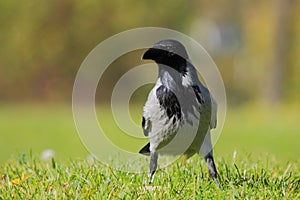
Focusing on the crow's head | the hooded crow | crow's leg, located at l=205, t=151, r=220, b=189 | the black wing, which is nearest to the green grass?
crow's leg, located at l=205, t=151, r=220, b=189

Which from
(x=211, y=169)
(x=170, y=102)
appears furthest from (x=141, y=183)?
(x=170, y=102)

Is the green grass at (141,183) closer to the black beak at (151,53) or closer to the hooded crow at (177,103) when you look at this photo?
the hooded crow at (177,103)

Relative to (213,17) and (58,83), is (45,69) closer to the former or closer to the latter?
(58,83)

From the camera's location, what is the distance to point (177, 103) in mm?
4348

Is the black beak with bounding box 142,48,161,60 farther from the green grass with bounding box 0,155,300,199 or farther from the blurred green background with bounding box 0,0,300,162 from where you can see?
the blurred green background with bounding box 0,0,300,162

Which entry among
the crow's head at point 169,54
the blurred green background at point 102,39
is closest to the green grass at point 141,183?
the crow's head at point 169,54

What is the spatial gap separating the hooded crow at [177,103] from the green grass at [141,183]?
0.24 m

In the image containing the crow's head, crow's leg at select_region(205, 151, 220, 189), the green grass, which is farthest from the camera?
crow's leg at select_region(205, 151, 220, 189)

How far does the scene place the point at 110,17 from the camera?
33.3m

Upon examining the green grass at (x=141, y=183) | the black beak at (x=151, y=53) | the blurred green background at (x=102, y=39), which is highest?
the blurred green background at (x=102, y=39)

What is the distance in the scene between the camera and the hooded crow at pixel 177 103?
4301 mm

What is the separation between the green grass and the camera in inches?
163

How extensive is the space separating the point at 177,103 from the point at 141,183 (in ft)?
2.07

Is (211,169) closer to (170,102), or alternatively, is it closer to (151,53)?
(170,102)
